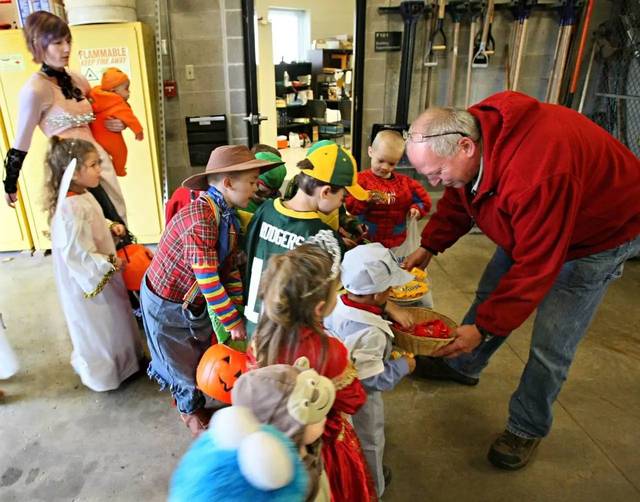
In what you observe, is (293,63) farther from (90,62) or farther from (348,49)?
(90,62)

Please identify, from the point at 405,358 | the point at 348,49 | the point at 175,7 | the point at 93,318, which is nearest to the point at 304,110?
the point at 348,49

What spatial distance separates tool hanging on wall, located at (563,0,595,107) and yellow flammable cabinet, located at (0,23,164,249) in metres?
4.04

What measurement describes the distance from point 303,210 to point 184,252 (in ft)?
1.55

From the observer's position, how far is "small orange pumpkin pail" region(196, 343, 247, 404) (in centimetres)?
170

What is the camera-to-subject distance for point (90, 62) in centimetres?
376

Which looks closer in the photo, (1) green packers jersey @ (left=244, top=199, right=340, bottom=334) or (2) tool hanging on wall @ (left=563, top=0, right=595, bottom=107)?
(1) green packers jersey @ (left=244, top=199, right=340, bottom=334)

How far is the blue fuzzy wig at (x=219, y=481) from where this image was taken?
0.63 metres

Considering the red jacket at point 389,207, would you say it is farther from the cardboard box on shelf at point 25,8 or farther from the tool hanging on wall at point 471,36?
the cardboard box on shelf at point 25,8

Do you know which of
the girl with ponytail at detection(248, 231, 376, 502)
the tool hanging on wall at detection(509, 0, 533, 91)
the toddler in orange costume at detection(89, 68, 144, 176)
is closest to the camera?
the girl with ponytail at detection(248, 231, 376, 502)

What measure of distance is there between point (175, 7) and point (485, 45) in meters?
3.06

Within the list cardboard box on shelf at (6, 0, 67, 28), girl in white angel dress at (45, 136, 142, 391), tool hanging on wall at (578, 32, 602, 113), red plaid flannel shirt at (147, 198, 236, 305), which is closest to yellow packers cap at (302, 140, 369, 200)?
red plaid flannel shirt at (147, 198, 236, 305)

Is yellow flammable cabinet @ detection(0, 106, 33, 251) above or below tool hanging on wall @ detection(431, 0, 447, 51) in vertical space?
below

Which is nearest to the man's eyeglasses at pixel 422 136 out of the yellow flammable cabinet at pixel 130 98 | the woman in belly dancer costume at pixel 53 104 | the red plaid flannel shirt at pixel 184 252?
the red plaid flannel shirt at pixel 184 252

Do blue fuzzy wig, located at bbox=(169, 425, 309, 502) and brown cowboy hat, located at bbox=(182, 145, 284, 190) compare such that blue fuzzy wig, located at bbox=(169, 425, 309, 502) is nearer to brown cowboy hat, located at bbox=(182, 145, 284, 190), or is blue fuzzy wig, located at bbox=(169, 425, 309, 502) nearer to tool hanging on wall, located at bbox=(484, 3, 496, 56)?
brown cowboy hat, located at bbox=(182, 145, 284, 190)
